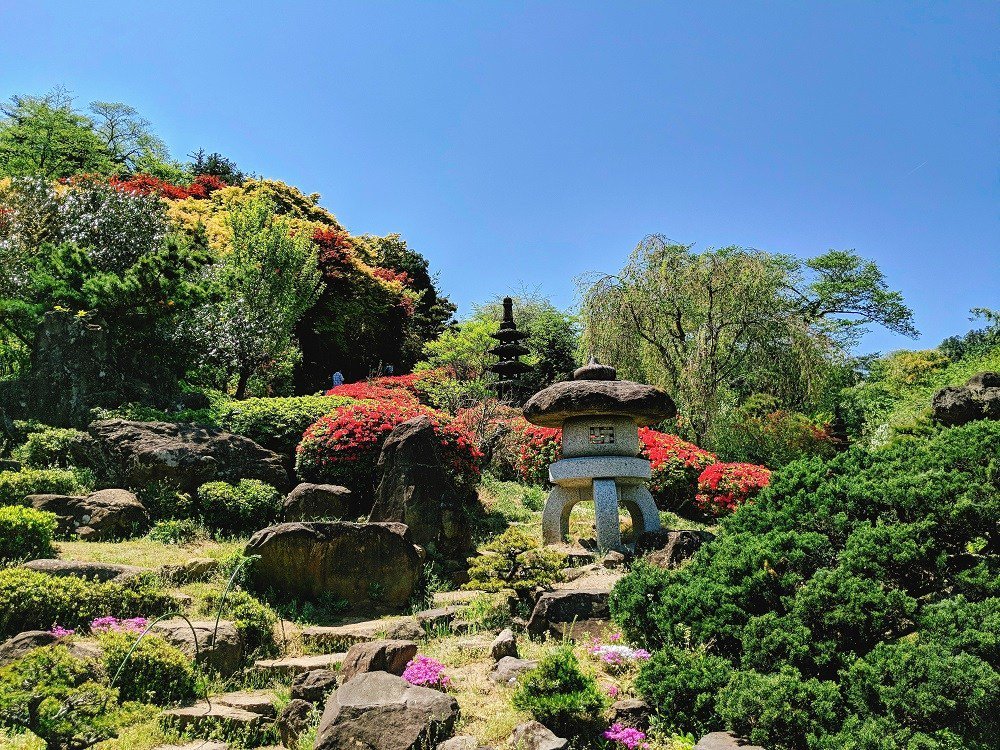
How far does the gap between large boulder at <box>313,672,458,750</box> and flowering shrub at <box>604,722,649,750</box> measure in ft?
3.44

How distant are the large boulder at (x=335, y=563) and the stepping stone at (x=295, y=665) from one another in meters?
1.51

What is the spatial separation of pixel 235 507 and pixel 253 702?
527cm

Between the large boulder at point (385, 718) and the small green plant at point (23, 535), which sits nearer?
the large boulder at point (385, 718)

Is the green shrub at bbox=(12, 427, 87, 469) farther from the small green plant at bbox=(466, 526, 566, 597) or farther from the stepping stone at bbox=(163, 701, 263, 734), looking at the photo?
the stepping stone at bbox=(163, 701, 263, 734)

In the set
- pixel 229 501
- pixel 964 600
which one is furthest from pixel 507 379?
pixel 964 600

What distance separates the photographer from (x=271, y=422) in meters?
13.2

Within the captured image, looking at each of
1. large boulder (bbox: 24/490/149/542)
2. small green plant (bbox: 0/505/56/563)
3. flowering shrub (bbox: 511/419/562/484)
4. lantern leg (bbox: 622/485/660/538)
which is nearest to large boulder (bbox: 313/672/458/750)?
small green plant (bbox: 0/505/56/563)

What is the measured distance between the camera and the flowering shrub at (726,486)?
14.1m

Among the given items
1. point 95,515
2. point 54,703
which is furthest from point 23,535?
point 54,703

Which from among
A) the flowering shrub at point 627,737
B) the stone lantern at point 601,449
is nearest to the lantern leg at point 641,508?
the stone lantern at point 601,449

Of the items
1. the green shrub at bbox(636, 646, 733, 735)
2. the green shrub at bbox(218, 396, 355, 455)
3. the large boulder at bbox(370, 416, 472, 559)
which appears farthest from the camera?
the green shrub at bbox(218, 396, 355, 455)

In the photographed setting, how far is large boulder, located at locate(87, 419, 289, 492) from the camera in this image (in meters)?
10.6

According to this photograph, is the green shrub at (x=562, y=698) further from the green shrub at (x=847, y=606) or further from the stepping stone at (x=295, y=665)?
the stepping stone at (x=295, y=665)

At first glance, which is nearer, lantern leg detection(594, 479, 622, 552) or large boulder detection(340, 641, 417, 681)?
large boulder detection(340, 641, 417, 681)
